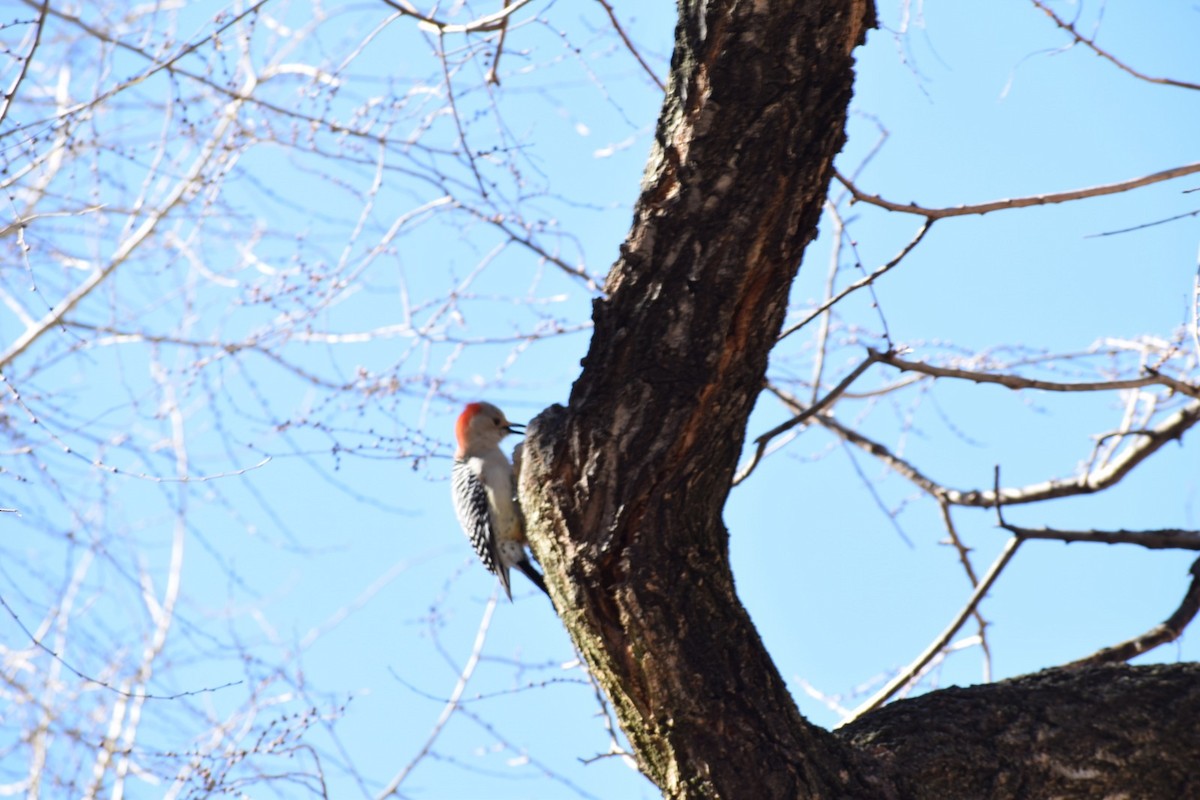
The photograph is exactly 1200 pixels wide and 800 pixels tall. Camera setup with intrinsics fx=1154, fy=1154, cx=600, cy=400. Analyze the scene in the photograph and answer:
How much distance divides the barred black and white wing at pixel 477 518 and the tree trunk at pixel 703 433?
2.00m

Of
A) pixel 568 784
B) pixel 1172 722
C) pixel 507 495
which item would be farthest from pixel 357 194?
pixel 1172 722

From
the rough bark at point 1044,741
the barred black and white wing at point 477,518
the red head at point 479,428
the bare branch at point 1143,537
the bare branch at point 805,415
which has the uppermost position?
the red head at point 479,428

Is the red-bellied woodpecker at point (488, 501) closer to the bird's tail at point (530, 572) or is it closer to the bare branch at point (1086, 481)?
the bird's tail at point (530, 572)

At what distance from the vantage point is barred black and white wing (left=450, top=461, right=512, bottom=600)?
4.52 meters

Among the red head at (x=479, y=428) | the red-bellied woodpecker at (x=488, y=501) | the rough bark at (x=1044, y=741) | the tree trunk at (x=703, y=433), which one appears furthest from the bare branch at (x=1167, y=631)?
the red head at (x=479, y=428)

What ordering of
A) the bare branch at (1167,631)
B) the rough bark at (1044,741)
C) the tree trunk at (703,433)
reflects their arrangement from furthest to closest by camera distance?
the bare branch at (1167,631) < the rough bark at (1044,741) < the tree trunk at (703,433)

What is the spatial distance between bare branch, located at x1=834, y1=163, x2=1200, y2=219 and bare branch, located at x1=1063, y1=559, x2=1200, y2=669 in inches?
44.2

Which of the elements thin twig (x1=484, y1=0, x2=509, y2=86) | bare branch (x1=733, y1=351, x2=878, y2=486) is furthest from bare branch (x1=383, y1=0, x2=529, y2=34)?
bare branch (x1=733, y1=351, x2=878, y2=486)

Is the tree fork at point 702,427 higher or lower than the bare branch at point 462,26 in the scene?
lower

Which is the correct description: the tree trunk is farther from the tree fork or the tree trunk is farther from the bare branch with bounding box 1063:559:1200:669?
the bare branch with bounding box 1063:559:1200:669

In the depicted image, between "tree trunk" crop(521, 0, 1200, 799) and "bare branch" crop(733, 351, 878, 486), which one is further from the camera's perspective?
"bare branch" crop(733, 351, 878, 486)

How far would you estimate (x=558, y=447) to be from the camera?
251cm

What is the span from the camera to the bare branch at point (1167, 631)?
3146 millimetres

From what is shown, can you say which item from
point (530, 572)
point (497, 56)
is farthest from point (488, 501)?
point (497, 56)
